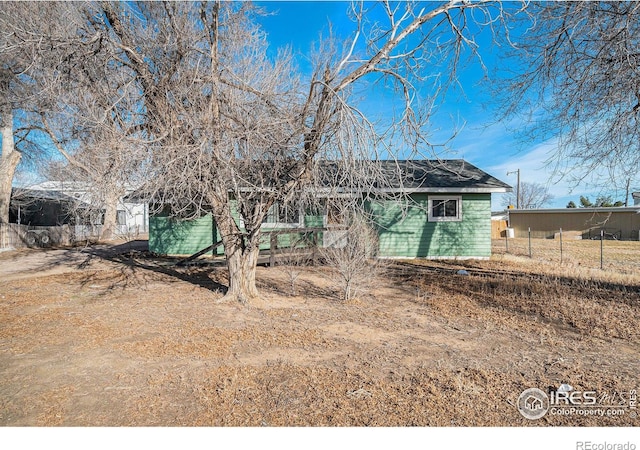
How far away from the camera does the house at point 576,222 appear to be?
25703 millimetres

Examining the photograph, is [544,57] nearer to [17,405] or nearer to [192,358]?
[192,358]

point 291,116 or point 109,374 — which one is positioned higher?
point 291,116

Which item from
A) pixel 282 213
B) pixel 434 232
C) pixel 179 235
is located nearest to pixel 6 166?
pixel 179 235

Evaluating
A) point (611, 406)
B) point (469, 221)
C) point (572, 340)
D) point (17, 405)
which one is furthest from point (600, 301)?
point (17, 405)

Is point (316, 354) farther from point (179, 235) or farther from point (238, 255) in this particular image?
point (179, 235)

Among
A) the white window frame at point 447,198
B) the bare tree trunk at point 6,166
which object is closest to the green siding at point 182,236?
the white window frame at point 447,198

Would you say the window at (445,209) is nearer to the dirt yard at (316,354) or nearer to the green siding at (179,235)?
the dirt yard at (316,354)

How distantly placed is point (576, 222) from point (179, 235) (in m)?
29.7

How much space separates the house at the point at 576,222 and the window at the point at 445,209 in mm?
17458

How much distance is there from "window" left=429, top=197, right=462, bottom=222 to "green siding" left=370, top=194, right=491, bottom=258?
5.6 inches

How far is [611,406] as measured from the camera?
2.85 metres

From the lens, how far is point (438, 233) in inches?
491
